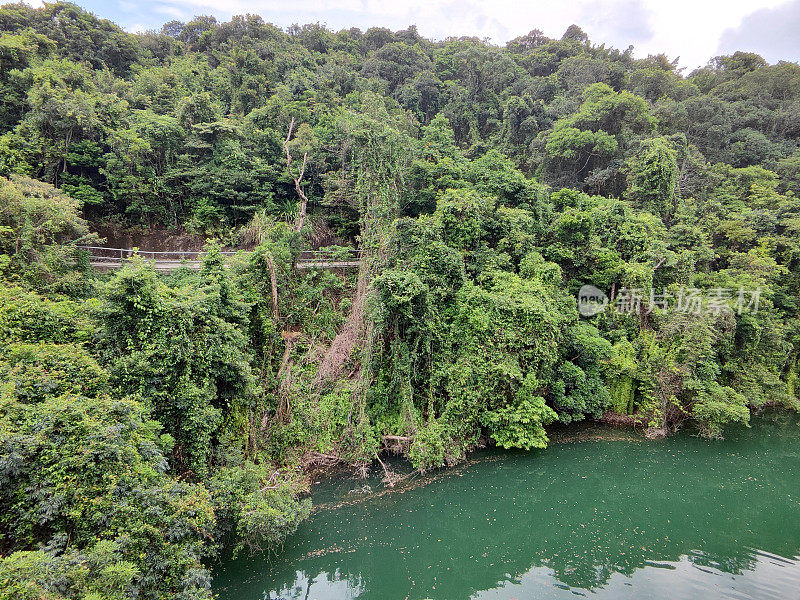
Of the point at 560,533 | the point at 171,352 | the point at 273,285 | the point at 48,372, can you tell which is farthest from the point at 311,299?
the point at 560,533

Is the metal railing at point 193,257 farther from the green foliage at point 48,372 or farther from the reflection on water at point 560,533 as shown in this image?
the reflection on water at point 560,533

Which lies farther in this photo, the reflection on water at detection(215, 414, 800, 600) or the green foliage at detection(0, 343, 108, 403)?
the reflection on water at detection(215, 414, 800, 600)

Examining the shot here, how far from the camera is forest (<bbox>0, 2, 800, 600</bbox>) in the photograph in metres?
5.87

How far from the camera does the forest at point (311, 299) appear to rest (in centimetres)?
587

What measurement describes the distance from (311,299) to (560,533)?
9.48m

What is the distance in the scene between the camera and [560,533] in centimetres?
892

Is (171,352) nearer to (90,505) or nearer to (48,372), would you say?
(48,372)

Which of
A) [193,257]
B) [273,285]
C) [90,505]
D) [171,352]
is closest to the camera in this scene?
[90,505]

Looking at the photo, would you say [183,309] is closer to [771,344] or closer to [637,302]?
[637,302]

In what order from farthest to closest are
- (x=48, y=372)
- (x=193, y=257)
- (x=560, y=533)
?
(x=193, y=257) → (x=560, y=533) → (x=48, y=372)

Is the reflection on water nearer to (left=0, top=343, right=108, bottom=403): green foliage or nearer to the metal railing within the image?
(left=0, top=343, right=108, bottom=403): green foliage

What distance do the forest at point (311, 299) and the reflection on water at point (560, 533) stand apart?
83 centimetres

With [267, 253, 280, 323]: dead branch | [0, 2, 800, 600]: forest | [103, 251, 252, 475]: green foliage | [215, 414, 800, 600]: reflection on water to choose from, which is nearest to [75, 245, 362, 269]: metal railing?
[0, 2, 800, 600]: forest

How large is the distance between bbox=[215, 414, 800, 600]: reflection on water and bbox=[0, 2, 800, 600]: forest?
32.6 inches
